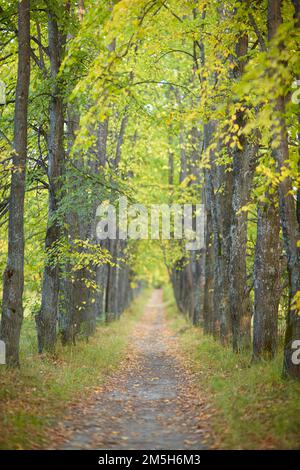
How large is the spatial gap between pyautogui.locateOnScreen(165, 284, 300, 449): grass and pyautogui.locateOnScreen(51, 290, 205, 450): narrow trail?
405mm

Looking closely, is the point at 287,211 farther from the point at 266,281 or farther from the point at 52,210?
the point at 52,210

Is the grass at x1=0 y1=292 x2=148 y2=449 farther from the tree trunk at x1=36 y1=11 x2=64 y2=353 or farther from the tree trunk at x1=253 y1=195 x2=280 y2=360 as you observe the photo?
the tree trunk at x1=253 y1=195 x2=280 y2=360

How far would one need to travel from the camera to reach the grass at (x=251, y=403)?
6.84 m

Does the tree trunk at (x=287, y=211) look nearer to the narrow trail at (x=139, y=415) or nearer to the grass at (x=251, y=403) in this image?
the grass at (x=251, y=403)

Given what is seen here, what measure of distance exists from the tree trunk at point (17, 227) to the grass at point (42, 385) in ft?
2.70

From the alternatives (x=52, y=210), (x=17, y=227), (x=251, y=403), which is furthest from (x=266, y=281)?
(x=52, y=210)

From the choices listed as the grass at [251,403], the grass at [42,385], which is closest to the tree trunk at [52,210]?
the grass at [42,385]

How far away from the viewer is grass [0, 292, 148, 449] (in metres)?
7.11

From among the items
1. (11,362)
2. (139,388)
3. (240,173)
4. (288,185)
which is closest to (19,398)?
(11,362)

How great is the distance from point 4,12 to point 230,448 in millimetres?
10610

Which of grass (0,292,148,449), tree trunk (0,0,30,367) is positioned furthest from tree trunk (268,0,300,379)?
tree trunk (0,0,30,367)

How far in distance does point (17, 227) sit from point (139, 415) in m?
4.71

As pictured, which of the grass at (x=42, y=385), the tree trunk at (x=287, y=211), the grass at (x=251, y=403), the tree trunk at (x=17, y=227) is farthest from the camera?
the tree trunk at (x=17, y=227)
